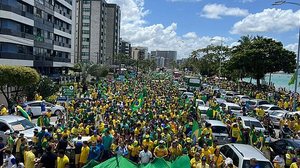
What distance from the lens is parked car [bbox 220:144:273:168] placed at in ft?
33.2

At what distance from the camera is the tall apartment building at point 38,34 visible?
126 ft

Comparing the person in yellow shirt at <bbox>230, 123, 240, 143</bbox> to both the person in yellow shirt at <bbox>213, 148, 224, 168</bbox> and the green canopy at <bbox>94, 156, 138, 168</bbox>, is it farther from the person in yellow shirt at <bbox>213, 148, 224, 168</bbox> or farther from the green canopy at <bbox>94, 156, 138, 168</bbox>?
the green canopy at <bbox>94, 156, 138, 168</bbox>

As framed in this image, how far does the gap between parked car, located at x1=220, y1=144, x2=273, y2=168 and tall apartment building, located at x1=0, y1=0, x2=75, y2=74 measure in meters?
31.4

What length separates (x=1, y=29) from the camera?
37344 mm

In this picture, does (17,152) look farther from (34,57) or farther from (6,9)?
(34,57)

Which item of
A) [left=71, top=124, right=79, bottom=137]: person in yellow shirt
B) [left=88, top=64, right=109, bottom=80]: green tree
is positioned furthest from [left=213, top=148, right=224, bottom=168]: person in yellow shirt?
[left=88, top=64, right=109, bottom=80]: green tree

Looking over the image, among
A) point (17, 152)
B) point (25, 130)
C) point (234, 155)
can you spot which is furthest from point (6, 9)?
point (234, 155)

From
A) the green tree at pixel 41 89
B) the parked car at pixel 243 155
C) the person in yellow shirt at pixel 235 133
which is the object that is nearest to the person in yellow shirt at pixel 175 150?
the parked car at pixel 243 155

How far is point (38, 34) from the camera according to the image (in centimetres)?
4850

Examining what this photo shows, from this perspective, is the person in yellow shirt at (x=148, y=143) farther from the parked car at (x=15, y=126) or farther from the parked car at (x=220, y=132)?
the parked car at (x=220, y=132)

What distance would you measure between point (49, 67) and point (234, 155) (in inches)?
1931

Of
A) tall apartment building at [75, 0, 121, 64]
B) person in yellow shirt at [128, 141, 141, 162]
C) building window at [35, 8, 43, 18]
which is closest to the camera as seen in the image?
person in yellow shirt at [128, 141, 141, 162]

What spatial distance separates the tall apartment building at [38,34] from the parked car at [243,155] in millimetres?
31423

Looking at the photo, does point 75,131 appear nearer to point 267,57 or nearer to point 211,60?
point 267,57
